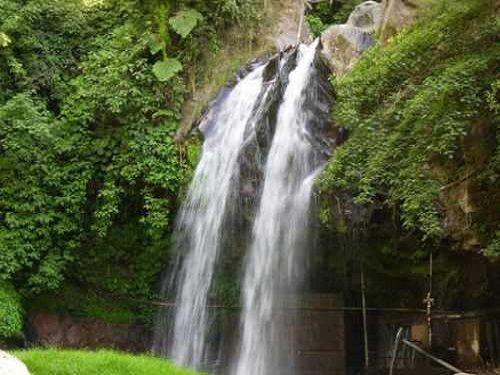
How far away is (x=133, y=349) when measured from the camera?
13.4m

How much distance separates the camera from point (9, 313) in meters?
11.7

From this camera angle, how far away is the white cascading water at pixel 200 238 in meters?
11.7

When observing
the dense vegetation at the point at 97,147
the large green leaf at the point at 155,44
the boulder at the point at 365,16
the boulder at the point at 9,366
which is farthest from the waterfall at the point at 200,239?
the boulder at the point at 9,366

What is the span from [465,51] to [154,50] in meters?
7.21

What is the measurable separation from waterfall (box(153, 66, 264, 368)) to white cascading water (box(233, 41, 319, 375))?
715 millimetres

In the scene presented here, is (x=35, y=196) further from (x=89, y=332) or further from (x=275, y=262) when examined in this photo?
(x=275, y=262)

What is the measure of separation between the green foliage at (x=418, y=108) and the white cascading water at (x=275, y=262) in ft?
4.62

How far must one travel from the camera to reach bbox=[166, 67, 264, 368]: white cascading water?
38.3ft

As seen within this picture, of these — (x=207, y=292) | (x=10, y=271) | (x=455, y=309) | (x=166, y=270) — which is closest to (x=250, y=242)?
(x=207, y=292)

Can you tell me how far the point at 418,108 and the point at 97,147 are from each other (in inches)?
278

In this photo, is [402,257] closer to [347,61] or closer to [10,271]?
[347,61]

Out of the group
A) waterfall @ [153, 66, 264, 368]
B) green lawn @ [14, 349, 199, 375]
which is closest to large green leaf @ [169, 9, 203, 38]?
waterfall @ [153, 66, 264, 368]

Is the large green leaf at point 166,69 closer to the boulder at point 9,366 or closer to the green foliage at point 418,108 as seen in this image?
the green foliage at point 418,108

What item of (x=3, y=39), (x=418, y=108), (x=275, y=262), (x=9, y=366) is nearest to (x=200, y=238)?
A: (x=275, y=262)
